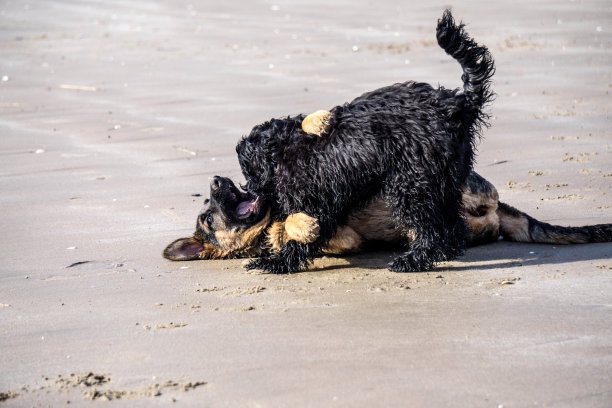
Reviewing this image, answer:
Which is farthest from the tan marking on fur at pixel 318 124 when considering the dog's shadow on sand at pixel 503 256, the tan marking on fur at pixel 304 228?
the dog's shadow on sand at pixel 503 256

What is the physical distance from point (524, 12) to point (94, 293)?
12.9 m

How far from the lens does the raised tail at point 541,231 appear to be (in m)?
6.06

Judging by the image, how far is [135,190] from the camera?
803 cm

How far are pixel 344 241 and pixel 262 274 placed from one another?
2.10 feet

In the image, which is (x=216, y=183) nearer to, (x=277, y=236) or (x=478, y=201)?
(x=277, y=236)

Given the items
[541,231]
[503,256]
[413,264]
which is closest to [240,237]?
[413,264]

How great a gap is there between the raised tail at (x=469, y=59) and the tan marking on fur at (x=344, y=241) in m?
1.11

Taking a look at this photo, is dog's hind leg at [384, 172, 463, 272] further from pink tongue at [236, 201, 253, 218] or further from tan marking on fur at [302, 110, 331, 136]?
pink tongue at [236, 201, 253, 218]

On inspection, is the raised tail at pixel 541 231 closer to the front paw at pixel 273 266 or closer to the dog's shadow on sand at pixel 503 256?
the dog's shadow on sand at pixel 503 256

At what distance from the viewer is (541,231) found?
6.19 metres

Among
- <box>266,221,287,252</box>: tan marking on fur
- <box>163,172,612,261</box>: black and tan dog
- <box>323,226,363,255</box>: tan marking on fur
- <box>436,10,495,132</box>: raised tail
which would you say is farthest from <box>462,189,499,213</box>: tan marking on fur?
<box>266,221,287,252</box>: tan marking on fur

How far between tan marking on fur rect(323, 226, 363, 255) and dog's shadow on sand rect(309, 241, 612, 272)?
0.08 meters

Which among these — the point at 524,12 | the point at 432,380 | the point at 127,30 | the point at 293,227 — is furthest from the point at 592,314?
the point at 127,30

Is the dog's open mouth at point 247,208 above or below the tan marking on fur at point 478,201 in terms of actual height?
below
